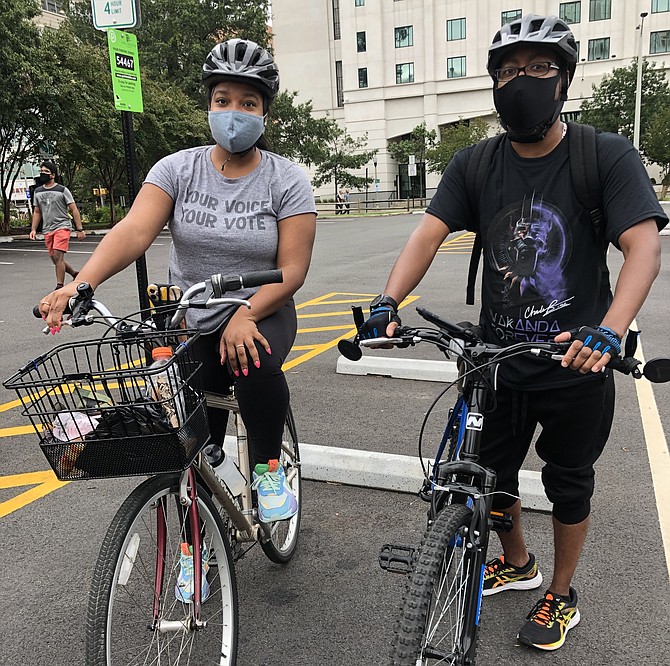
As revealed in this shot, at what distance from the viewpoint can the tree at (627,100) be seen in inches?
1725

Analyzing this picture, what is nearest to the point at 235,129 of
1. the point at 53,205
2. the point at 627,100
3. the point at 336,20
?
the point at 53,205

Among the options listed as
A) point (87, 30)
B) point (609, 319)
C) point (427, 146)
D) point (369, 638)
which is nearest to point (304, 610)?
point (369, 638)

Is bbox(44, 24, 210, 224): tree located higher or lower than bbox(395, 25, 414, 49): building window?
lower

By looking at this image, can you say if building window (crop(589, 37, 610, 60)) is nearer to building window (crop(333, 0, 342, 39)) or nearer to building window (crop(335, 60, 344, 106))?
building window (crop(335, 60, 344, 106))

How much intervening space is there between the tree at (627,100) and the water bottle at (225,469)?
1844 inches

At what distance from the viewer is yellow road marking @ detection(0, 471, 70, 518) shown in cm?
375

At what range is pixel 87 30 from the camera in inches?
1449

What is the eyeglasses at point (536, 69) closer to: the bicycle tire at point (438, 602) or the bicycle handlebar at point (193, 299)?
the bicycle handlebar at point (193, 299)

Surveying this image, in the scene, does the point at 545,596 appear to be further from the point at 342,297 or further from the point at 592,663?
the point at 342,297

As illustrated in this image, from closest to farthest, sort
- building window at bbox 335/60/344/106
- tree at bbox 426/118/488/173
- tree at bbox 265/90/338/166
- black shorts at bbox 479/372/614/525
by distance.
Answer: black shorts at bbox 479/372/614/525 < tree at bbox 265/90/338/166 < tree at bbox 426/118/488/173 < building window at bbox 335/60/344/106

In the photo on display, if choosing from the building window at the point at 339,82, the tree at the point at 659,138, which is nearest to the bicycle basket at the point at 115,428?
the tree at the point at 659,138

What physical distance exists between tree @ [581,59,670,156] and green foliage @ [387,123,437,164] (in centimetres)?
1178

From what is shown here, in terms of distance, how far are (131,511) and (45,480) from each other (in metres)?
2.52

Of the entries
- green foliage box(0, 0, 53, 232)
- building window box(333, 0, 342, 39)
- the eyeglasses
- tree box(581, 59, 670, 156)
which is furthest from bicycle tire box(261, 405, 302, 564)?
building window box(333, 0, 342, 39)
